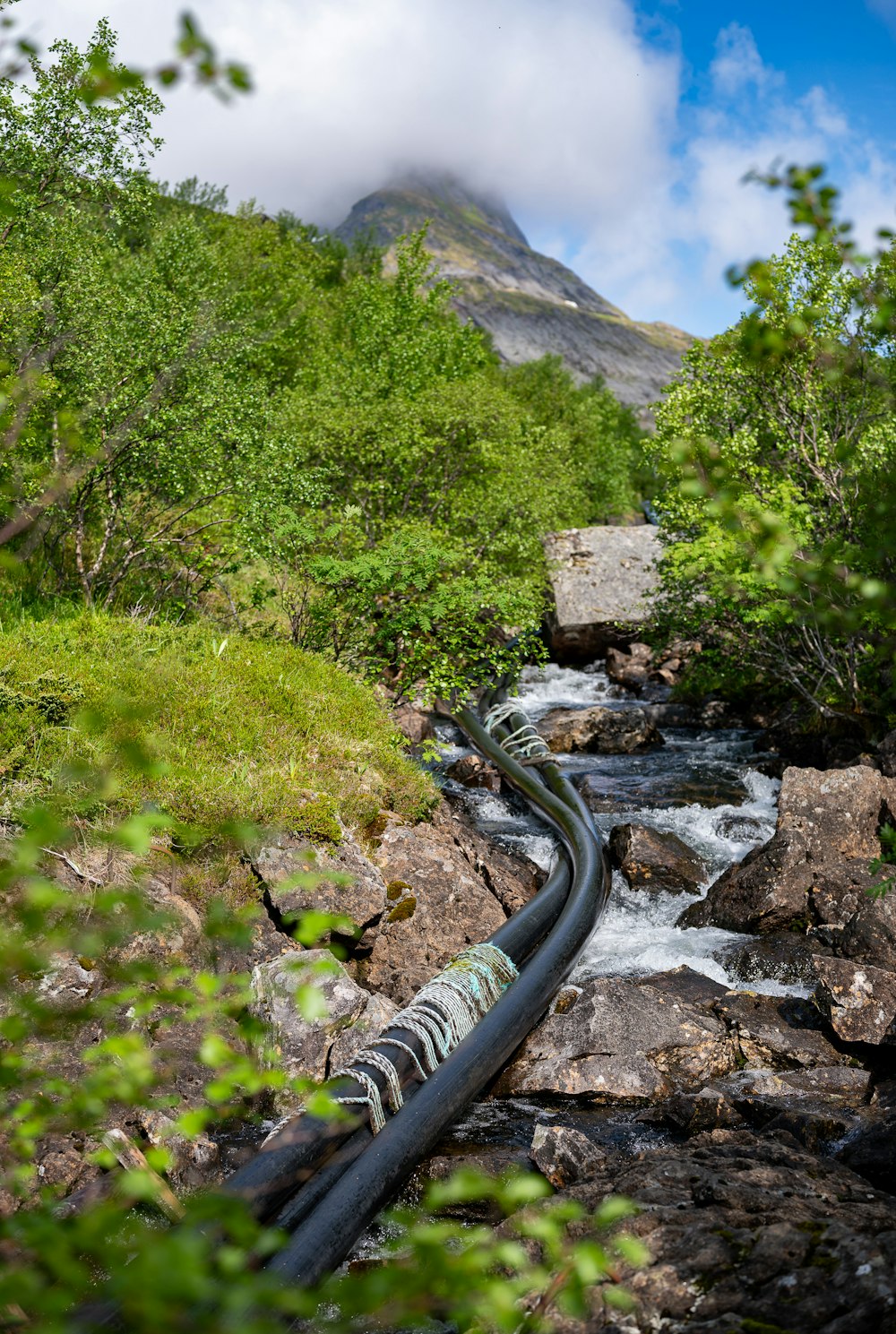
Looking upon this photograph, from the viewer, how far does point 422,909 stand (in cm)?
951

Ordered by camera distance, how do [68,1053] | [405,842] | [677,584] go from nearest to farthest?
[68,1053] < [405,842] < [677,584]

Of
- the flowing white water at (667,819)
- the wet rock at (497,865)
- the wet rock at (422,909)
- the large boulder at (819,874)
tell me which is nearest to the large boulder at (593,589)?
the flowing white water at (667,819)

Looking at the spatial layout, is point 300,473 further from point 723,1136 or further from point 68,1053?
point 723,1136

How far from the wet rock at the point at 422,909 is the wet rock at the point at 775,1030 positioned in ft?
8.68

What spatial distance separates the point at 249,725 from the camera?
1045 centimetres

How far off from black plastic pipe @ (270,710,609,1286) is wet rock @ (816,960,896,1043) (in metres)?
2.55

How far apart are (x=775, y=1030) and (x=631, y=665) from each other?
18802 mm

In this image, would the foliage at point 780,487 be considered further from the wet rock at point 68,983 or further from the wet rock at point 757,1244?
the wet rock at point 68,983

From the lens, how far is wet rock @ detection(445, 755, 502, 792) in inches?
623

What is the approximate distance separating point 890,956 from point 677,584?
11.2 metres

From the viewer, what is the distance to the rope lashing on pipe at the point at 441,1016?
6.27 metres

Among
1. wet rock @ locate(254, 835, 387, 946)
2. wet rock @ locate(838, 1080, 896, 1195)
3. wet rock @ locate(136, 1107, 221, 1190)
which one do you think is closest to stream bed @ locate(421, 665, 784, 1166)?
wet rock @ locate(838, 1080, 896, 1195)

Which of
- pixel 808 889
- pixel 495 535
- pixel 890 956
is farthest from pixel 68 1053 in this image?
pixel 495 535

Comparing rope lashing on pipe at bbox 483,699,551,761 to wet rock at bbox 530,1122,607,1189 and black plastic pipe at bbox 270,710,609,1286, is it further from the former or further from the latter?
wet rock at bbox 530,1122,607,1189
